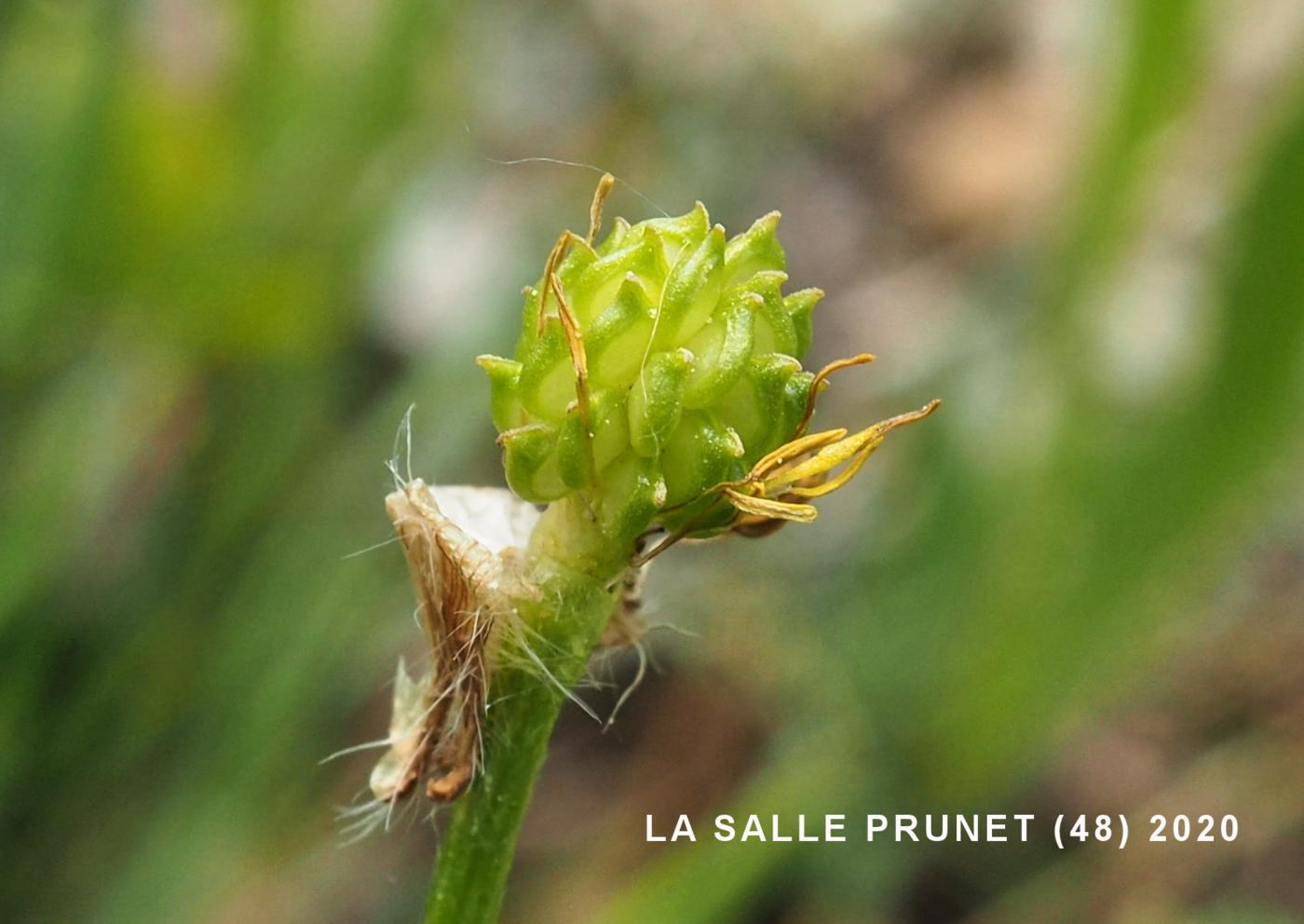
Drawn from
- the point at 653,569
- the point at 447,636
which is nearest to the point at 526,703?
the point at 447,636

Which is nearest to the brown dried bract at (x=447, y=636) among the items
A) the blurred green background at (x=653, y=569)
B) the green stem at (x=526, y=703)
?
the green stem at (x=526, y=703)

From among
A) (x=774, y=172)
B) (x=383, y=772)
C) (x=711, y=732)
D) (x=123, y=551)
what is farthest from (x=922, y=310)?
(x=383, y=772)

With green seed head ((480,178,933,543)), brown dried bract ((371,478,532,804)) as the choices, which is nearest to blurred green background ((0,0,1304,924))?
brown dried bract ((371,478,532,804))

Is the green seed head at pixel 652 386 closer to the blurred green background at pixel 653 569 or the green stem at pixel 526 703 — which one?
the green stem at pixel 526 703

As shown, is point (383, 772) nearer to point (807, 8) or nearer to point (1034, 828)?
point (1034, 828)

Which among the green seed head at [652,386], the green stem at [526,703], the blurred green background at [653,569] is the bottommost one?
the green stem at [526,703]

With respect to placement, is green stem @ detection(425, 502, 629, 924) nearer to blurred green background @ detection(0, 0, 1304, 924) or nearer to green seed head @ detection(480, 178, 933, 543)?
green seed head @ detection(480, 178, 933, 543)
